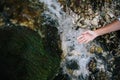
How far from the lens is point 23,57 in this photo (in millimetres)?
4164

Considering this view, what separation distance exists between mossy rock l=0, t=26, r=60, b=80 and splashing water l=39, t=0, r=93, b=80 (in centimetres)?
40

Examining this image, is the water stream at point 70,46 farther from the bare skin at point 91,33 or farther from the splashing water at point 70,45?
the bare skin at point 91,33

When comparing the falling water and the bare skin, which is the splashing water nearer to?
the falling water

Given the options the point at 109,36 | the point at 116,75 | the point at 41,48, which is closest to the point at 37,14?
the point at 41,48

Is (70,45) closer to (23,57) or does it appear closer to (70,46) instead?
(70,46)

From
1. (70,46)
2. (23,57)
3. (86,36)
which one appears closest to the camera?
(23,57)

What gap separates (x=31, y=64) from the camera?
4.17 metres

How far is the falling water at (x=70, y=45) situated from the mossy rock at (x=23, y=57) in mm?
404

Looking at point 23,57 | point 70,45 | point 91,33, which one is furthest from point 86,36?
point 23,57

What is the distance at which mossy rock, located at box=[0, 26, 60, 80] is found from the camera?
405 centimetres

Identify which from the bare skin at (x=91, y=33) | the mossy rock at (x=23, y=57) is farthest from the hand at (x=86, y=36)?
the mossy rock at (x=23, y=57)

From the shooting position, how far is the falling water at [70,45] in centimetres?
483

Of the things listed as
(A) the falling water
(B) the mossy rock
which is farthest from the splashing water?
(B) the mossy rock

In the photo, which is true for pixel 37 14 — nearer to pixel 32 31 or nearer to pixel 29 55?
pixel 32 31
